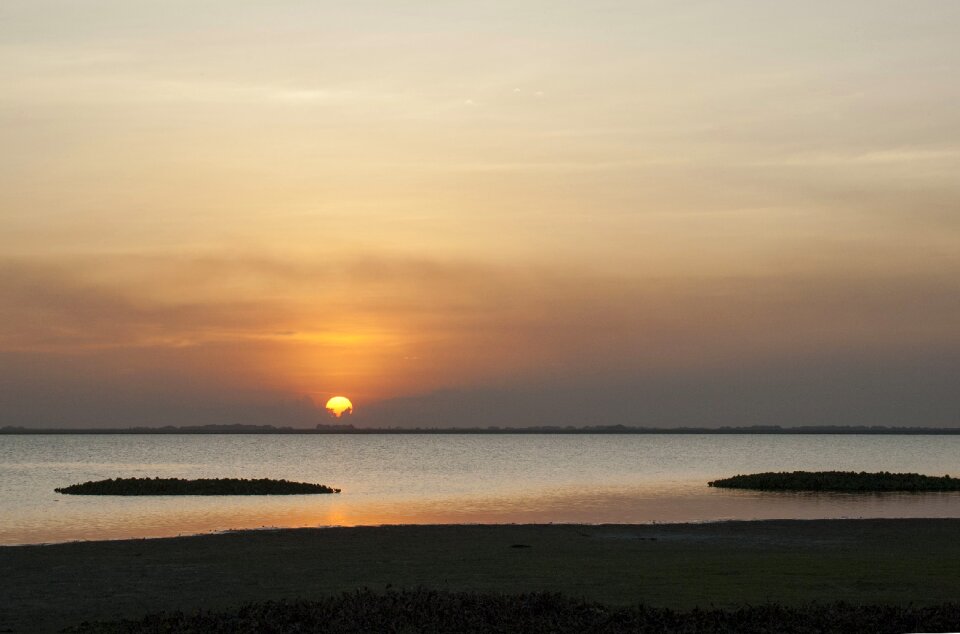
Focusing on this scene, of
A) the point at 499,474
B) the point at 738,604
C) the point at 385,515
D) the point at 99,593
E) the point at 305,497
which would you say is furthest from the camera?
the point at 499,474

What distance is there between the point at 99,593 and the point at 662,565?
14.4m

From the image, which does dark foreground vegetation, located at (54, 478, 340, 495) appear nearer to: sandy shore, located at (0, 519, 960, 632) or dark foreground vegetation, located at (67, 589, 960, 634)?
sandy shore, located at (0, 519, 960, 632)

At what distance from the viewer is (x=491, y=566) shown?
28.8 m

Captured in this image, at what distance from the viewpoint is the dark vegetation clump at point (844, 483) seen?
81.4 m

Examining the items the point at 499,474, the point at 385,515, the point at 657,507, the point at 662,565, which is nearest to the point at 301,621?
the point at 662,565

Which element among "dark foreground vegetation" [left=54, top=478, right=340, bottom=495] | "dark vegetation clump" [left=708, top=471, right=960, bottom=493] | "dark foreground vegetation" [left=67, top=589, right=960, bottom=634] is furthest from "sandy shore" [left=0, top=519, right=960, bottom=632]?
"dark vegetation clump" [left=708, top=471, right=960, bottom=493]

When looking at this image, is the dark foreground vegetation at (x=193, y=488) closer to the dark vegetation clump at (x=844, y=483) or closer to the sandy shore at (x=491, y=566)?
the dark vegetation clump at (x=844, y=483)

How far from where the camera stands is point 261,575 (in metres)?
27.6

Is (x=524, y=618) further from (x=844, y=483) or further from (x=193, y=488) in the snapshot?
(x=844, y=483)

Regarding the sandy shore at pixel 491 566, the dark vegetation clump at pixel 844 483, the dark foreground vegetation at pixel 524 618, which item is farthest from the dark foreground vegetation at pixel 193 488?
the dark foreground vegetation at pixel 524 618

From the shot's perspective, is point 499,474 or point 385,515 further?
point 499,474

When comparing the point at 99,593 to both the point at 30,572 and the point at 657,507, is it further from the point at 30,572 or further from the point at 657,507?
the point at 657,507

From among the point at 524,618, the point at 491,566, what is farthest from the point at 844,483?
the point at 524,618

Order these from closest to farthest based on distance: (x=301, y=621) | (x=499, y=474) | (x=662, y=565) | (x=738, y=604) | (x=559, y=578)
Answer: (x=301, y=621), (x=738, y=604), (x=559, y=578), (x=662, y=565), (x=499, y=474)
